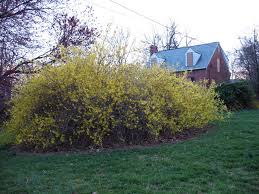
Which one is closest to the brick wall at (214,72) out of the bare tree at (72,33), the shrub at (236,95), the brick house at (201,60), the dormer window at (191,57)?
the brick house at (201,60)

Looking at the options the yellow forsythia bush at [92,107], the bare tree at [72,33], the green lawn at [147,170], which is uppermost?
the bare tree at [72,33]

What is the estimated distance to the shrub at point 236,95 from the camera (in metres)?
19.4

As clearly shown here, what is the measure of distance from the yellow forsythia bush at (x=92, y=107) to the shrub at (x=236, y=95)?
34.2ft

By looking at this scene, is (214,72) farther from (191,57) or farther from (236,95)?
(236,95)

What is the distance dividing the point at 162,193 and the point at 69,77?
4830 mm

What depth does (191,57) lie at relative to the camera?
107 feet

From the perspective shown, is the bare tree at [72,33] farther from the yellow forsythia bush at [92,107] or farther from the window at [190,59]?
the window at [190,59]

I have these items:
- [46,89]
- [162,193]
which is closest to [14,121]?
[46,89]

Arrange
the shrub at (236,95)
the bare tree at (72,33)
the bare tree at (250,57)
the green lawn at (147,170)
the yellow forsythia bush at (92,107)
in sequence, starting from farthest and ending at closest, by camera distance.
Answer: the bare tree at (250,57) < the shrub at (236,95) < the bare tree at (72,33) < the yellow forsythia bush at (92,107) < the green lawn at (147,170)

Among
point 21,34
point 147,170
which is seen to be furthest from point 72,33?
point 147,170

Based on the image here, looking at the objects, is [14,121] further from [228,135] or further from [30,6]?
[228,135]

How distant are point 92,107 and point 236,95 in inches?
511

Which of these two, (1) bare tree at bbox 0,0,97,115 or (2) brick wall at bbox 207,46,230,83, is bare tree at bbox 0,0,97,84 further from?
(2) brick wall at bbox 207,46,230,83

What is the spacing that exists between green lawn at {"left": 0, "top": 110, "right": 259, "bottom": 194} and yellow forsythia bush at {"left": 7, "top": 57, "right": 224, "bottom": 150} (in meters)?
0.77
